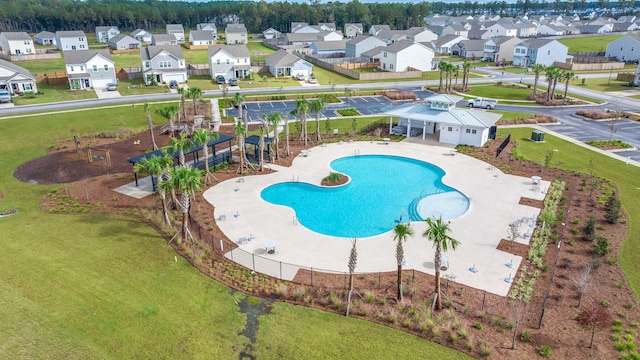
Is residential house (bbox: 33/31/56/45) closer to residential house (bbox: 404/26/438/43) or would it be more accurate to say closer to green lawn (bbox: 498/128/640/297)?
residential house (bbox: 404/26/438/43)

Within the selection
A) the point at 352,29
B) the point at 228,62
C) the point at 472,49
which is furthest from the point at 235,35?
the point at 472,49

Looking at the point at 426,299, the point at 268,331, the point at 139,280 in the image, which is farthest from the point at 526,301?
the point at 139,280

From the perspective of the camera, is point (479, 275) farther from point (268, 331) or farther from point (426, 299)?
point (268, 331)

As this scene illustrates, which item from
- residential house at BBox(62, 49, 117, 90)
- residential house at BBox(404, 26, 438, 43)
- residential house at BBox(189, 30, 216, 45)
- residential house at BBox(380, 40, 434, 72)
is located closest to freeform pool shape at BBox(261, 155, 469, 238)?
residential house at BBox(62, 49, 117, 90)

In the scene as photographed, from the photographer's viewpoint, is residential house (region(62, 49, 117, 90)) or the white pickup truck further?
residential house (region(62, 49, 117, 90))

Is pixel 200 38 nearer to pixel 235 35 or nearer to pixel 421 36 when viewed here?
pixel 235 35

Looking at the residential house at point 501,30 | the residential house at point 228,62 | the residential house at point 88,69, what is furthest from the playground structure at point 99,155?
the residential house at point 501,30
